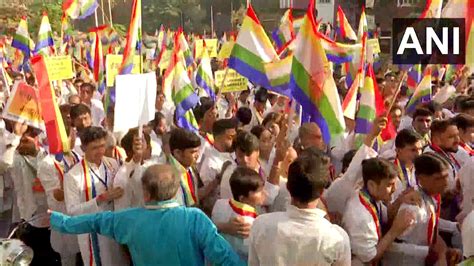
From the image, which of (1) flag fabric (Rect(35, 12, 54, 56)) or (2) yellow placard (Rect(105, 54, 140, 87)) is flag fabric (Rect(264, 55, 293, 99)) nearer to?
(2) yellow placard (Rect(105, 54, 140, 87))

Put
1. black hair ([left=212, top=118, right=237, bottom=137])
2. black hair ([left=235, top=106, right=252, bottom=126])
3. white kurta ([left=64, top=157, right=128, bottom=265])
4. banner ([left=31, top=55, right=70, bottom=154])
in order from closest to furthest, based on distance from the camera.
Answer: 1. white kurta ([left=64, top=157, right=128, bottom=265])
2. banner ([left=31, top=55, right=70, bottom=154])
3. black hair ([left=212, top=118, right=237, bottom=137])
4. black hair ([left=235, top=106, right=252, bottom=126])

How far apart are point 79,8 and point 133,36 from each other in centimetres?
528

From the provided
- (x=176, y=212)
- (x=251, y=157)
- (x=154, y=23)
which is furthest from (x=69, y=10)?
(x=154, y=23)

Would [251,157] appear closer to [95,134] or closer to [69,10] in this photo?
[95,134]

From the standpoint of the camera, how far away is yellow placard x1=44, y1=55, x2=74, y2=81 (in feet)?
25.5

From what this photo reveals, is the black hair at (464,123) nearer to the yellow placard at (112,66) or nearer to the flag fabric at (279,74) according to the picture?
the flag fabric at (279,74)

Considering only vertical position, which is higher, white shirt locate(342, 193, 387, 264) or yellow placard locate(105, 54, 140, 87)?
yellow placard locate(105, 54, 140, 87)

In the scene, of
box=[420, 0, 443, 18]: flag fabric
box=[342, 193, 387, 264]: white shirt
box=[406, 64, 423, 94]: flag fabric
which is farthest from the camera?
box=[406, 64, 423, 94]: flag fabric

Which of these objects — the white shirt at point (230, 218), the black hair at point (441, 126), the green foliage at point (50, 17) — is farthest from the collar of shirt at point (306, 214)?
the green foliage at point (50, 17)

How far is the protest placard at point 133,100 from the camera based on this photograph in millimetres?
4398

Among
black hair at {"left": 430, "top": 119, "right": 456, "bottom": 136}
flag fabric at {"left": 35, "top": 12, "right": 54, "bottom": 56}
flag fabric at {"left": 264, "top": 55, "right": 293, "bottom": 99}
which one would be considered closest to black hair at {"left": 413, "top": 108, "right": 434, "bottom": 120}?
black hair at {"left": 430, "top": 119, "right": 456, "bottom": 136}

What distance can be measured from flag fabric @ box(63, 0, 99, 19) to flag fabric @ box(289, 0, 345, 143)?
5.81 meters

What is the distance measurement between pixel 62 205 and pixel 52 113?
698 mm

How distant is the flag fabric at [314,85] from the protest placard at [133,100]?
1.20 m
